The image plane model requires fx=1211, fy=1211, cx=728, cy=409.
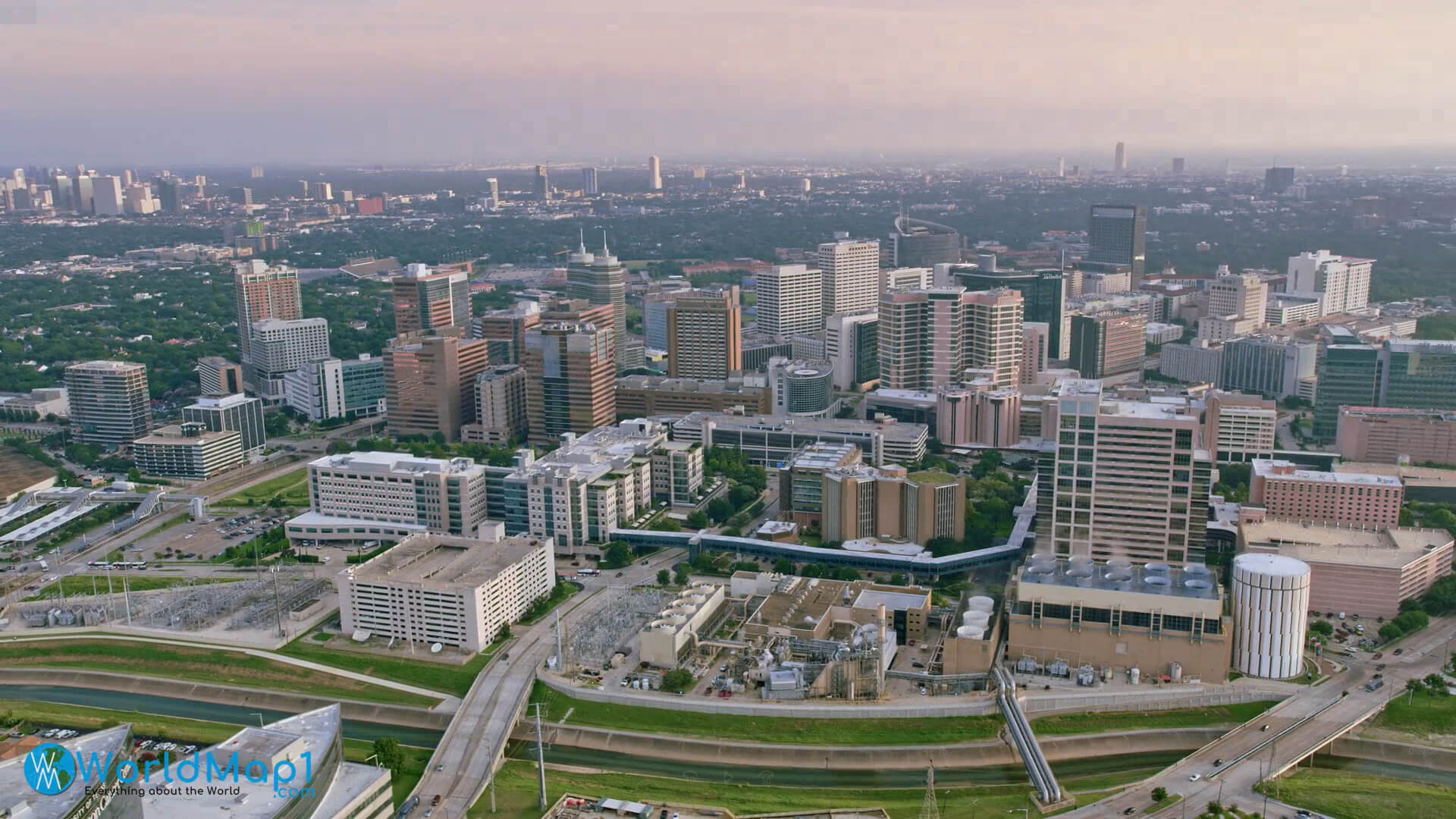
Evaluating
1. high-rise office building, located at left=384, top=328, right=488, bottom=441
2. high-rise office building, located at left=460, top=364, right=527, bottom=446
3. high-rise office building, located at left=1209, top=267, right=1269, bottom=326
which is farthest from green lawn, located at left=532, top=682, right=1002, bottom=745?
high-rise office building, located at left=1209, top=267, right=1269, bottom=326

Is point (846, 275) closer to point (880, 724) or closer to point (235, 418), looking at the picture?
point (235, 418)

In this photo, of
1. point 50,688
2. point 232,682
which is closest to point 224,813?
point 232,682

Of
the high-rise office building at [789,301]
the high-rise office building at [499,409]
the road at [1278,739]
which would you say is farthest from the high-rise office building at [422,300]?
the road at [1278,739]

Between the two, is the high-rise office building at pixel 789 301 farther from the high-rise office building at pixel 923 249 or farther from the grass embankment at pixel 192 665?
the grass embankment at pixel 192 665

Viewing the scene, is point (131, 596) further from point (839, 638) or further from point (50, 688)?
point (839, 638)

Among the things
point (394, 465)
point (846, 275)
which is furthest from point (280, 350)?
point (846, 275)
